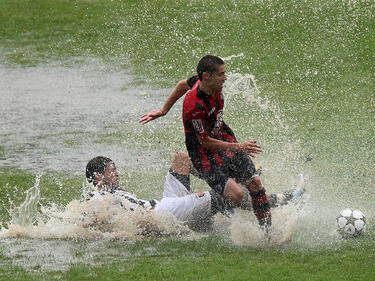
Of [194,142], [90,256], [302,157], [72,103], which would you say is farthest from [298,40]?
[90,256]

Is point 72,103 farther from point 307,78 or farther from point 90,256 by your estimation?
point 90,256

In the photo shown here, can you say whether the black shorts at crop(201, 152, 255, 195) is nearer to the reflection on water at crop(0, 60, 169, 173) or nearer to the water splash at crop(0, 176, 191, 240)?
the water splash at crop(0, 176, 191, 240)

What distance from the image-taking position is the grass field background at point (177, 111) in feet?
25.5

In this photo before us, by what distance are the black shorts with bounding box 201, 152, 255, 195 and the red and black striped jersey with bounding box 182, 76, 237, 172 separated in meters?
0.06

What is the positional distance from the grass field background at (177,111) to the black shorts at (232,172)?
647 millimetres

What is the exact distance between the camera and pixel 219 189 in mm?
8312

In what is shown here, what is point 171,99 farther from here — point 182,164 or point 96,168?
point 96,168

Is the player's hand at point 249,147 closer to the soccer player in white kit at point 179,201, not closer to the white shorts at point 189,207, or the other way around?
the soccer player in white kit at point 179,201

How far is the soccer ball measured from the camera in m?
8.19

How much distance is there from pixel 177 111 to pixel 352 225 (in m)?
7.63

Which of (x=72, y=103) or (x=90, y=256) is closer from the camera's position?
(x=90, y=256)

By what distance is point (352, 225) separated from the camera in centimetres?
820

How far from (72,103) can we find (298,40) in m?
5.64

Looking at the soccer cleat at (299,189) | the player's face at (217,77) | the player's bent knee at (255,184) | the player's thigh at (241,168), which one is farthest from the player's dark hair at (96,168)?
the soccer cleat at (299,189)
